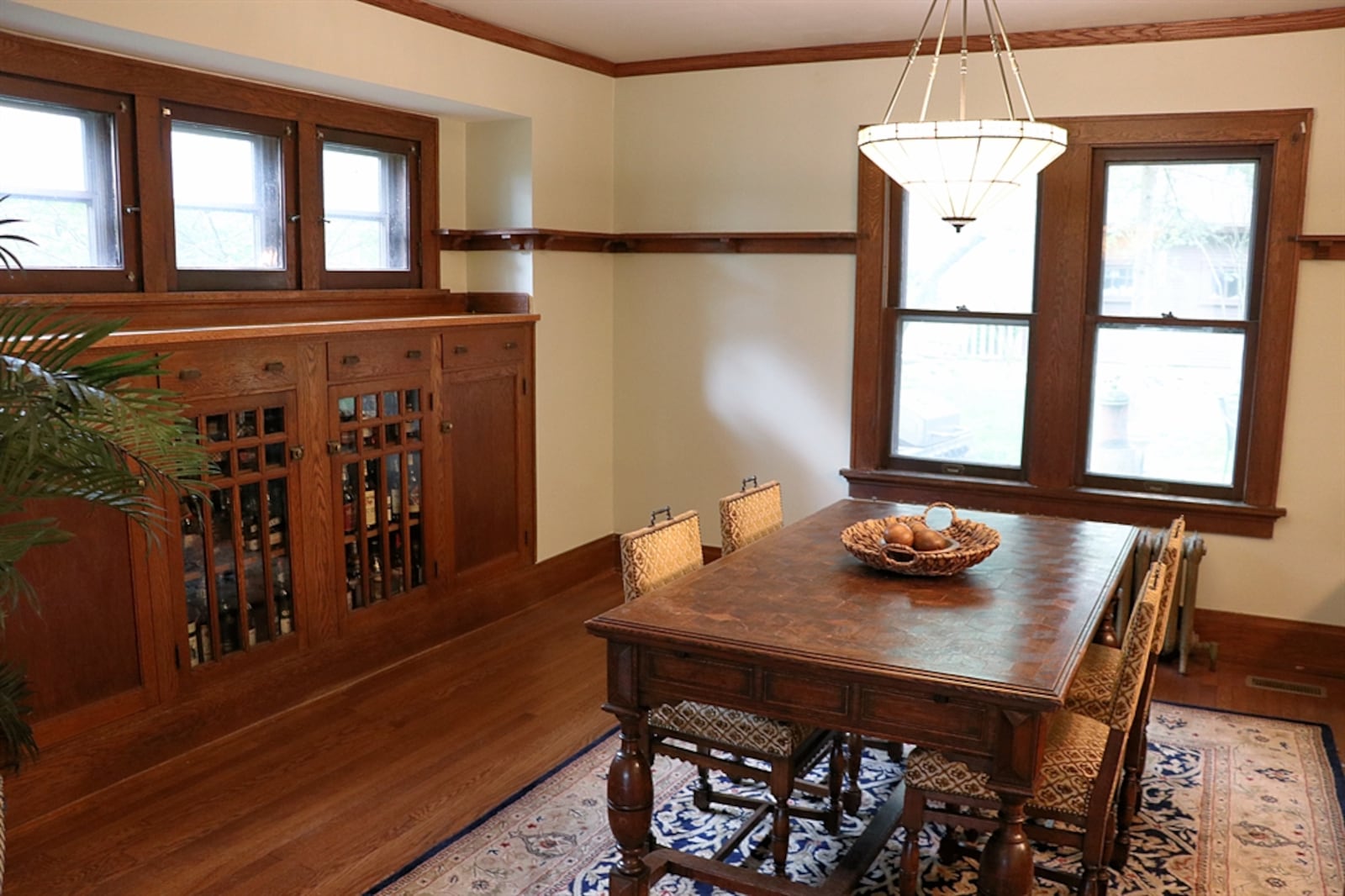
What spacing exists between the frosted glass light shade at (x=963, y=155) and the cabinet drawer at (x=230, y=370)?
6.66 ft

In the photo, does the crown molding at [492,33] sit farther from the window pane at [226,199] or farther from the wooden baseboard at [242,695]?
the wooden baseboard at [242,695]

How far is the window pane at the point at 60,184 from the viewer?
3.35 m

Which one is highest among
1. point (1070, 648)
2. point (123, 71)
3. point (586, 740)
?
point (123, 71)

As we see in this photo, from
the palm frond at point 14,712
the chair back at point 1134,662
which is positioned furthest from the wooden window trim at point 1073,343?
the palm frond at point 14,712

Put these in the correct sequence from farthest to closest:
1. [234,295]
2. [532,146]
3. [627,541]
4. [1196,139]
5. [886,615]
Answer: [532,146], [1196,139], [234,295], [627,541], [886,615]

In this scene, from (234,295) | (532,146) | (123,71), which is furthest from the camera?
(532,146)

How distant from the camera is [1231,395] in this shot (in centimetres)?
461

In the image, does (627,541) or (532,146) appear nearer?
(627,541)

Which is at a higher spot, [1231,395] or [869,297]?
[869,297]

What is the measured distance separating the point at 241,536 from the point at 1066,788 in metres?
2.60

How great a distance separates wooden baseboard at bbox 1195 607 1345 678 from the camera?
4477 mm

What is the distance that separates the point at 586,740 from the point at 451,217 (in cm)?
247

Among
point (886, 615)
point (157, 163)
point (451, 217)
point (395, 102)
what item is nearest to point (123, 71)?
point (157, 163)

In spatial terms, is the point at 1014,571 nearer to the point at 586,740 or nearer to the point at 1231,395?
the point at 586,740
